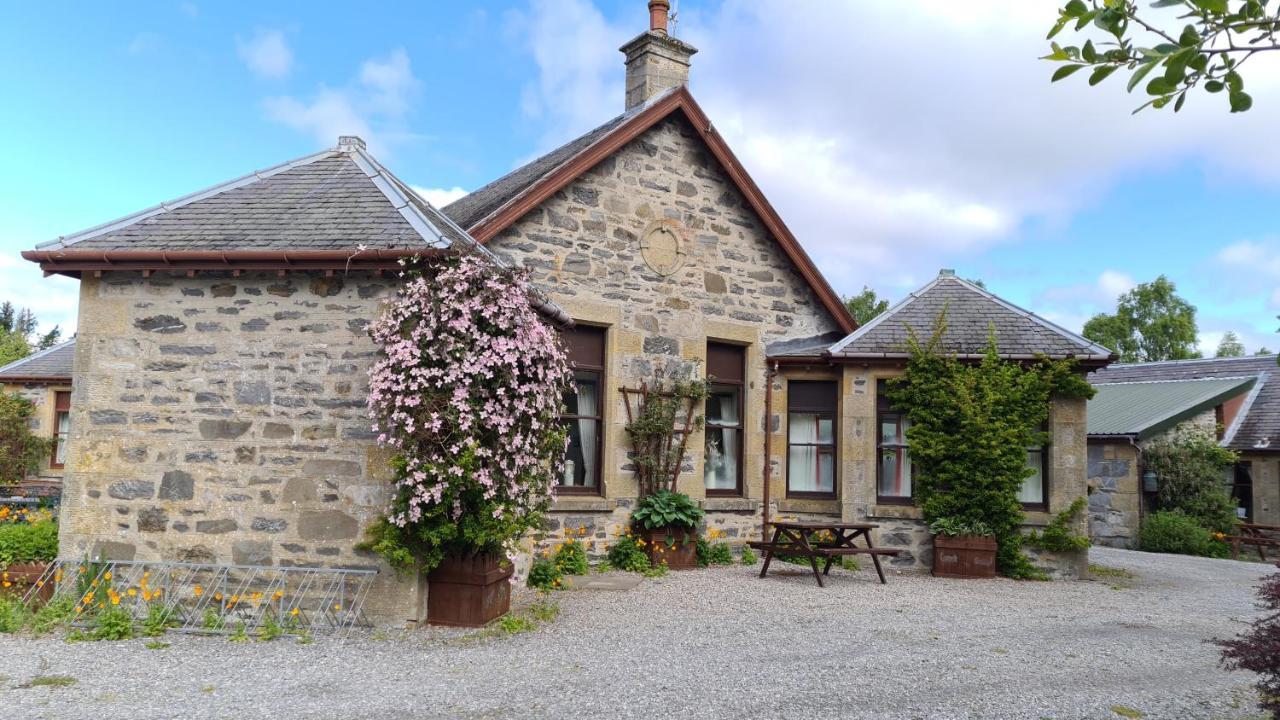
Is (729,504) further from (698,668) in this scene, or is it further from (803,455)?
(698,668)

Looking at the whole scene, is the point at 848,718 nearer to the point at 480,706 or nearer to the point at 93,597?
the point at 480,706

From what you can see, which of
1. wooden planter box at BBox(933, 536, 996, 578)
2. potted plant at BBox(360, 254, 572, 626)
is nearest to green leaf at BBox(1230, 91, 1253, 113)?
potted plant at BBox(360, 254, 572, 626)

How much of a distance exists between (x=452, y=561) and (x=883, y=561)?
6327mm

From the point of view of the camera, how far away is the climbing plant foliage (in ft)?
35.5

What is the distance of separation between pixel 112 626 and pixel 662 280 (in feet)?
22.4

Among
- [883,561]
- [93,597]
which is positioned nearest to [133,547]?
[93,597]

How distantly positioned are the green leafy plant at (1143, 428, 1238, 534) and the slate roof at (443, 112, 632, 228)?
12016mm

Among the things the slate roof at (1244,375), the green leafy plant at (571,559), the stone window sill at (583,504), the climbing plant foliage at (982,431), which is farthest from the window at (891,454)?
the slate roof at (1244,375)

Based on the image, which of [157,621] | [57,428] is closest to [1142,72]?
[157,621]

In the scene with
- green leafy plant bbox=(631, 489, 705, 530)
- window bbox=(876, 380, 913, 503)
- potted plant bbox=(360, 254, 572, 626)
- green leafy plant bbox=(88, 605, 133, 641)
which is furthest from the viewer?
window bbox=(876, 380, 913, 503)

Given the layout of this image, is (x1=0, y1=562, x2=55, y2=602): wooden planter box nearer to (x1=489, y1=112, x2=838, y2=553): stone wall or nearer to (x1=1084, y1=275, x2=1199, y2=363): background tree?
(x1=489, y1=112, x2=838, y2=553): stone wall

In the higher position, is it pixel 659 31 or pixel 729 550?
pixel 659 31

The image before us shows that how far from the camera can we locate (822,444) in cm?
1206

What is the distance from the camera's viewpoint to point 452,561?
23.8ft
